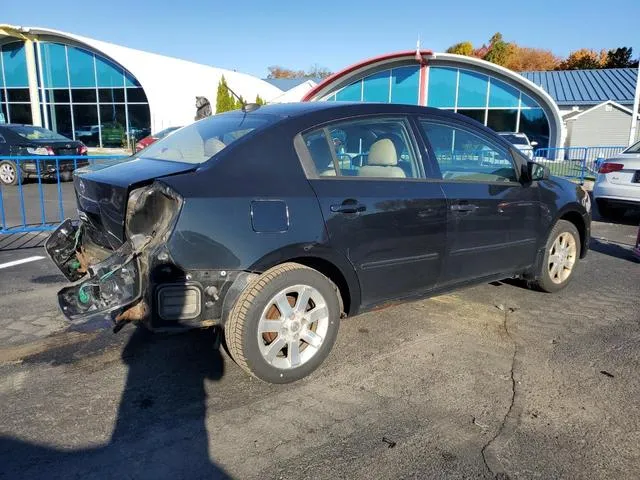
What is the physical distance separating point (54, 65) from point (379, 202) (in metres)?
30.9

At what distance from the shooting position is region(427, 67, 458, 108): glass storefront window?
26634 millimetres

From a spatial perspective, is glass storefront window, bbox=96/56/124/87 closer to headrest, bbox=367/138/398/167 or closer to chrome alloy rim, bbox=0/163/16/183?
→ chrome alloy rim, bbox=0/163/16/183

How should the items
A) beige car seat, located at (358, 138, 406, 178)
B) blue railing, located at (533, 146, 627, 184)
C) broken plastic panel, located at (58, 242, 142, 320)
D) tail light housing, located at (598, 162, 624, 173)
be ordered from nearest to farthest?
broken plastic panel, located at (58, 242, 142, 320), beige car seat, located at (358, 138, 406, 178), tail light housing, located at (598, 162, 624, 173), blue railing, located at (533, 146, 627, 184)

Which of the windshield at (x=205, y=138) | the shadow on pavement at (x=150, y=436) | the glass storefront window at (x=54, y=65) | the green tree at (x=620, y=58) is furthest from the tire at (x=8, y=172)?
the green tree at (x=620, y=58)

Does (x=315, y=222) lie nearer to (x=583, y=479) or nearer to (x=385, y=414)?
(x=385, y=414)

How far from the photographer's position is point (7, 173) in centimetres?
1323

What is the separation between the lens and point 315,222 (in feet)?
10.5

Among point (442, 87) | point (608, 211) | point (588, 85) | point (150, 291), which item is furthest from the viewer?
point (588, 85)

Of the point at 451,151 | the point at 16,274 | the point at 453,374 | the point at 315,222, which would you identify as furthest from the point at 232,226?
the point at 16,274

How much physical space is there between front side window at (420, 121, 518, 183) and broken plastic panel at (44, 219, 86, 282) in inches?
109

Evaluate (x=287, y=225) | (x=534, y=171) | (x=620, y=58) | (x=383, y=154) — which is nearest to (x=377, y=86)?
(x=534, y=171)

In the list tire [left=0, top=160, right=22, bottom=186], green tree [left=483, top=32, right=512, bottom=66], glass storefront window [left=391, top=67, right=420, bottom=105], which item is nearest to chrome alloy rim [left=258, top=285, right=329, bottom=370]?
tire [left=0, top=160, right=22, bottom=186]

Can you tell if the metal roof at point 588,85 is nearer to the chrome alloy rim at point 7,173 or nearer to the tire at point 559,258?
the chrome alloy rim at point 7,173

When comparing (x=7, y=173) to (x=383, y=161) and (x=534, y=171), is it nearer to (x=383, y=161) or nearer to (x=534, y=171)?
(x=383, y=161)
